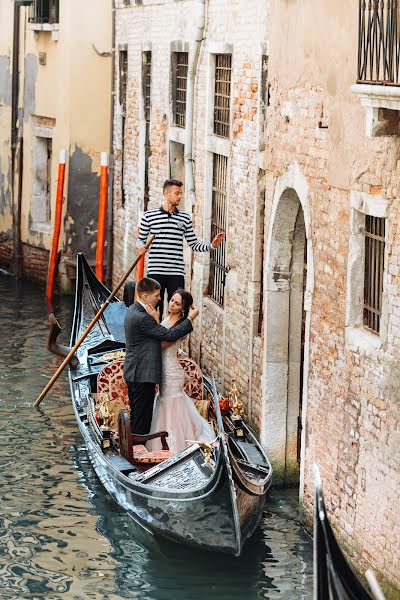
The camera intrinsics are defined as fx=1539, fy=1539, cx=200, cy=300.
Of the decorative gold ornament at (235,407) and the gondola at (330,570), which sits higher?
the gondola at (330,570)

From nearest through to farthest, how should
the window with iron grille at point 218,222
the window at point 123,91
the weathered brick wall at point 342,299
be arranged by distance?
the weathered brick wall at point 342,299 < the window with iron grille at point 218,222 < the window at point 123,91

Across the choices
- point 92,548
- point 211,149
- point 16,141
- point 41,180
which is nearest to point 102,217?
point 41,180

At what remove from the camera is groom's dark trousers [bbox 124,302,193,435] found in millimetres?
8164

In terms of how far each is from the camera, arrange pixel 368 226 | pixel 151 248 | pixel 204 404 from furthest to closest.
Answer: pixel 151 248 → pixel 204 404 → pixel 368 226

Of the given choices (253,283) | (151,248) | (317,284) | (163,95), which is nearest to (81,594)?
(317,284)

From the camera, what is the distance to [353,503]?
7.04 meters

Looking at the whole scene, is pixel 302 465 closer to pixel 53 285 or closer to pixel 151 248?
pixel 151 248

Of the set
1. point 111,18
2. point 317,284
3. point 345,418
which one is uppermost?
point 111,18

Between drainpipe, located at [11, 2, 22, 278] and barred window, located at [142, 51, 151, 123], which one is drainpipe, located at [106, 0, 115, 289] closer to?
drainpipe, located at [11, 2, 22, 278]

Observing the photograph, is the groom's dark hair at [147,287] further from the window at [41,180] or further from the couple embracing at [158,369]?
the window at [41,180]

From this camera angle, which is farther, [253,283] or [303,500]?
[253,283]

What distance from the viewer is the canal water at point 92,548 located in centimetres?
710

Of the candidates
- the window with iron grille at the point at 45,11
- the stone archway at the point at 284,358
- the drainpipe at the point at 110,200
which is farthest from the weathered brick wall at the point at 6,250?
the stone archway at the point at 284,358

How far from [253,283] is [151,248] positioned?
1.03 m
